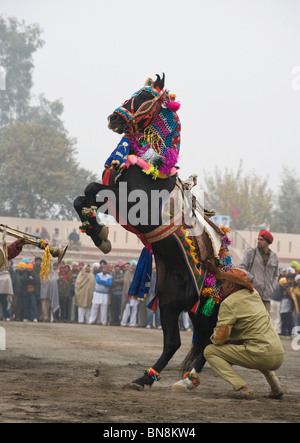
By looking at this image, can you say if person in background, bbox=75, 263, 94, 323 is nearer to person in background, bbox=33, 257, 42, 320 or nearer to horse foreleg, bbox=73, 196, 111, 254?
person in background, bbox=33, 257, 42, 320

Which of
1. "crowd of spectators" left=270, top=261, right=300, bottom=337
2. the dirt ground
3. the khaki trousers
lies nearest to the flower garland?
the khaki trousers

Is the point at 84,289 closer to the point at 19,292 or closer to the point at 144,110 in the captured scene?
the point at 19,292

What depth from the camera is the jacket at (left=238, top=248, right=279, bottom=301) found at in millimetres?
11383

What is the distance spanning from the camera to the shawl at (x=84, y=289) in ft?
75.6

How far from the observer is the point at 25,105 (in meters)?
73.5

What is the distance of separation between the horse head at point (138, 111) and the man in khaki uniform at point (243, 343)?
6.65 feet

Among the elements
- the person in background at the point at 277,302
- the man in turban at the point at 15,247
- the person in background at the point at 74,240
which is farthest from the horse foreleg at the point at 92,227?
the person in background at the point at 74,240

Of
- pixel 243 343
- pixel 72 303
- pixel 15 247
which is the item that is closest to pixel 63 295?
pixel 72 303

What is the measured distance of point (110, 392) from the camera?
764 centimetres

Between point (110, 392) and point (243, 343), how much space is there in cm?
145

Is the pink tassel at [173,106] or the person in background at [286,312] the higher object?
the pink tassel at [173,106]

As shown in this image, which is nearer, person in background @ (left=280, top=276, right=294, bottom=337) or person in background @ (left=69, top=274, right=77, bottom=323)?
person in background @ (left=280, top=276, right=294, bottom=337)

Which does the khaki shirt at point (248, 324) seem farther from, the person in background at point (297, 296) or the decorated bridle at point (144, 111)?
the person in background at point (297, 296)
